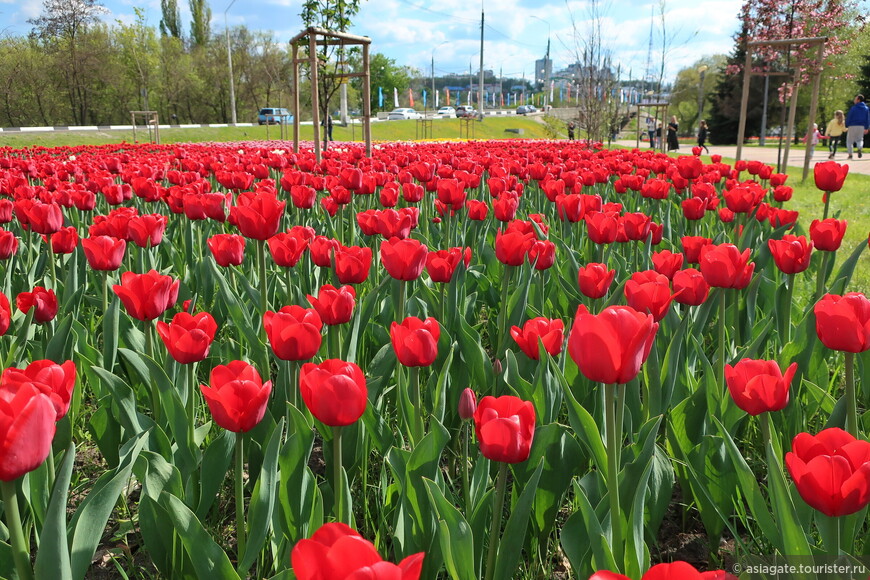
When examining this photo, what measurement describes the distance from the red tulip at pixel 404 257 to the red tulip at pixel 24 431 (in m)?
1.11

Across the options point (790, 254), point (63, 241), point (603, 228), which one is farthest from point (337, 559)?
point (63, 241)

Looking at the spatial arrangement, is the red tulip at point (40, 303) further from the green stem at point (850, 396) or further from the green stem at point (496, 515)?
the green stem at point (850, 396)

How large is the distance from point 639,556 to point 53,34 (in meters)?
48.1

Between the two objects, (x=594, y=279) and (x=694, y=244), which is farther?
(x=694, y=244)

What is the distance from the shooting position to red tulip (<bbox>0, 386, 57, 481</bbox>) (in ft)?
3.07

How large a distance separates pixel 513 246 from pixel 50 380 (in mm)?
1477

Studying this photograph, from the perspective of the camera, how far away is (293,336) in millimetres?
1487

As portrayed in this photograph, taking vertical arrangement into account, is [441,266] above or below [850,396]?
above

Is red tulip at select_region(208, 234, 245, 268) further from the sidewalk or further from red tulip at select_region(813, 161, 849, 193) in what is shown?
the sidewalk

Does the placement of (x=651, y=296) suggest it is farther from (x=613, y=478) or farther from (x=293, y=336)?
(x=293, y=336)

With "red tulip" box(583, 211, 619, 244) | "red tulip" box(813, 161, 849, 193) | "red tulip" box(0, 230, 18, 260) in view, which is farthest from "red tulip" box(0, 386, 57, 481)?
"red tulip" box(813, 161, 849, 193)

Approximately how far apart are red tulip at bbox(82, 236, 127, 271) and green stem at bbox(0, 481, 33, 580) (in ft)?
4.52

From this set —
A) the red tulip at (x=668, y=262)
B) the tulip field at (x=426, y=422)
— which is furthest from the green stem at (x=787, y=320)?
the red tulip at (x=668, y=262)

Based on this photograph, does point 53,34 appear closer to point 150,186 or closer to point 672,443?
point 150,186
